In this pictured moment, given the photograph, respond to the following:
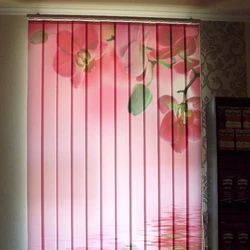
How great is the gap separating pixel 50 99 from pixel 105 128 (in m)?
0.40

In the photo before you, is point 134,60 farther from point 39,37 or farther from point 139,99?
point 39,37

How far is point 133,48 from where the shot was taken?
248 cm

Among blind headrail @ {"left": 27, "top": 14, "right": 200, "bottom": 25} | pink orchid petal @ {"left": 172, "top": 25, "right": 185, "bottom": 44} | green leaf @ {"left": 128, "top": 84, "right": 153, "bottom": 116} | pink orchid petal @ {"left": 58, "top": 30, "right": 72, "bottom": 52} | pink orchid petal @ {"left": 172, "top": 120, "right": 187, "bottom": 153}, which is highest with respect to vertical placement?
blind headrail @ {"left": 27, "top": 14, "right": 200, "bottom": 25}

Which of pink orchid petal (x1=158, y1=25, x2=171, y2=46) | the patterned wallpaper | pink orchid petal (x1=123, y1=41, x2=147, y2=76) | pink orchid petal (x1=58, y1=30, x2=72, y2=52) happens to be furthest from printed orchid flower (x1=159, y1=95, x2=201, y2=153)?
pink orchid petal (x1=58, y1=30, x2=72, y2=52)

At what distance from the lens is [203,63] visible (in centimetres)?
258

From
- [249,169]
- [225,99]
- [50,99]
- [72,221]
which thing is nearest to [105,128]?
[50,99]

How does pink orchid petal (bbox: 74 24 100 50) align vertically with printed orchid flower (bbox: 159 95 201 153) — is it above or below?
above

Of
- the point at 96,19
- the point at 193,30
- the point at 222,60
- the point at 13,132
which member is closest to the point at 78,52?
the point at 96,19

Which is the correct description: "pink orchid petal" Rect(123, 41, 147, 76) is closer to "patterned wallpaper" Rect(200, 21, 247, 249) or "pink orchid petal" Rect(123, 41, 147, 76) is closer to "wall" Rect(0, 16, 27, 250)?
"patterned wallpaper" Rect(200, 21, 247, 249)

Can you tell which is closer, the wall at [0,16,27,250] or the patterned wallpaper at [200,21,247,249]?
the wall at [0,16,27,250]

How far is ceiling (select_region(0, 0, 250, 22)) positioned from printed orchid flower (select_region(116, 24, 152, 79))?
0.13 m

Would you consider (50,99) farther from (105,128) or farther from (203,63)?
(203,63)

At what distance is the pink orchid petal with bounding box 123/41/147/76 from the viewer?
2467 millimetres

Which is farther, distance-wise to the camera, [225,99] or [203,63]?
[203,63]
